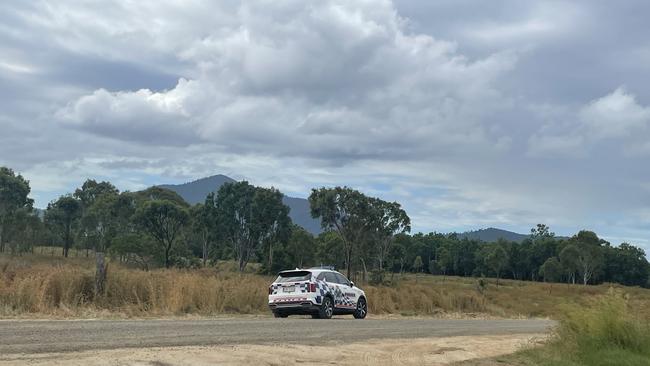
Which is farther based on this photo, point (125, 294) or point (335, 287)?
point (335, 287)

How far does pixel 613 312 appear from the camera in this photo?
16.1 meters

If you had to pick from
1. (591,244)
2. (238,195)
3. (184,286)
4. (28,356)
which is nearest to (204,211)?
(238,195)

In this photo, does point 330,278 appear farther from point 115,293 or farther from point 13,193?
point 13,193

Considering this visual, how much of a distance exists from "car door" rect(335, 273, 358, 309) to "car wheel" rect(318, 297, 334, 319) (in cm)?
81

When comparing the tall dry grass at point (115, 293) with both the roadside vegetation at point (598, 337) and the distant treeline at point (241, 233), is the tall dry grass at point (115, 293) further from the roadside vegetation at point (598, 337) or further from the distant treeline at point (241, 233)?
the distant treeline at point (241, 233)

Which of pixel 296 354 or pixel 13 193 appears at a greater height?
pixel 13 193

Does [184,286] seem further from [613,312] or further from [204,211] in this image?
[204,211]

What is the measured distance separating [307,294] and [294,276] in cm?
92

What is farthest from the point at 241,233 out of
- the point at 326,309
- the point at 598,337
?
the point at 598,337

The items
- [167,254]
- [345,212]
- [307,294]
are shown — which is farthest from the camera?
[167,254]

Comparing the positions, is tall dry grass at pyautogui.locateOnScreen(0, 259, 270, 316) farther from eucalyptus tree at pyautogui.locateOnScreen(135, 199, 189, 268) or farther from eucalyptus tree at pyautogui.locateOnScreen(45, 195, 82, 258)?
eucalyptus tree at pyautogui.locateOnScreen(45, 195, 82, 258)

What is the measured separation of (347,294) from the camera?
25.1 m

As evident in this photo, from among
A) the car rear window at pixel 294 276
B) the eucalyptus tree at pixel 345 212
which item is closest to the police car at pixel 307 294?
the car rear window at pixel 294 276

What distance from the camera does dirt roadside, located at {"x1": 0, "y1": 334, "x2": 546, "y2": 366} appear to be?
367 inches
